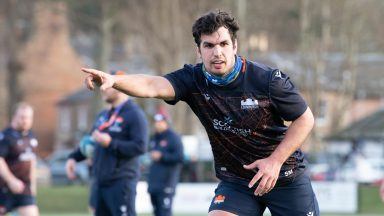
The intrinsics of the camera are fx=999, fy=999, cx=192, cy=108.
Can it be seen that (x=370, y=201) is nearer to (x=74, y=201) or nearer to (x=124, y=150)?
(x=74, y=201)

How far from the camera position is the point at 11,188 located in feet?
41.5

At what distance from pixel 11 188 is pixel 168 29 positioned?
81.7 feet

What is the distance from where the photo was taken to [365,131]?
44.5 meters

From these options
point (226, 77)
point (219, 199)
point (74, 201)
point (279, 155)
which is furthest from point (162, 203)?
point (279, 155)

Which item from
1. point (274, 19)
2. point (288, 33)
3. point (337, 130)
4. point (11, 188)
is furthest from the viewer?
point (337, 130)

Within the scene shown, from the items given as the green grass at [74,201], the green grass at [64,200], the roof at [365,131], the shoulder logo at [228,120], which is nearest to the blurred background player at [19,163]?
the shoulder logo at [228,120]

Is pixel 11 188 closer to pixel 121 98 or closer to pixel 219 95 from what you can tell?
pixel 121 98

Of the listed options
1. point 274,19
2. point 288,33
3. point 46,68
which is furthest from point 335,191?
point 46,68

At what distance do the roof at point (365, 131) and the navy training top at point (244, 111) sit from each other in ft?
116

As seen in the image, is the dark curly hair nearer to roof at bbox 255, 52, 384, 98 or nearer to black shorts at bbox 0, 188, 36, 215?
black shorts at bbox 0, 188, 36, 215

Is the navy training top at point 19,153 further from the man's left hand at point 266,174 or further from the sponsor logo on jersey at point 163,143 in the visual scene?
the man's left hand at point 266,174

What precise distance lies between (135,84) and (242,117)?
852 mm

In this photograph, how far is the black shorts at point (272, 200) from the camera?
25.0ft

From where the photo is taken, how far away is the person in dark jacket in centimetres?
1631
